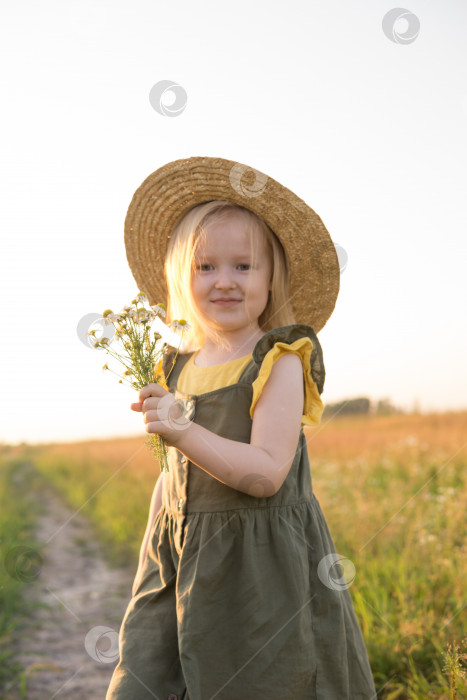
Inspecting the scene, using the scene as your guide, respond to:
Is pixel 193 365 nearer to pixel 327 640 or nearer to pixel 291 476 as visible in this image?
pixel 291 476

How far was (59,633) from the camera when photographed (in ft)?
13.6

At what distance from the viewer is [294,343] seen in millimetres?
2074

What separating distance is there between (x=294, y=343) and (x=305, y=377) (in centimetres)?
13

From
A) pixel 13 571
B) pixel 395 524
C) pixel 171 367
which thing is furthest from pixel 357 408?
pixel 13 571

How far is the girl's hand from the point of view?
178 centimetres

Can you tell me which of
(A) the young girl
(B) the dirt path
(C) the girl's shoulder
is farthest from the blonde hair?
(B) the dirt path

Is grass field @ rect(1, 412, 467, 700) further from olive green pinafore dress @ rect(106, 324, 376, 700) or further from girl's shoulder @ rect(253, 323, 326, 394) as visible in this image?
girl's shoulder @ rect(253, 323, 326, 394)

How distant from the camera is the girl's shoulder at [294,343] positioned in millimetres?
2061

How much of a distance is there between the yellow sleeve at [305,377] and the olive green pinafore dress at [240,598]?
41mm

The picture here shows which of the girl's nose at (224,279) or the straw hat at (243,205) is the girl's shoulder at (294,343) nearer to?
the girl's nose at (224,279)

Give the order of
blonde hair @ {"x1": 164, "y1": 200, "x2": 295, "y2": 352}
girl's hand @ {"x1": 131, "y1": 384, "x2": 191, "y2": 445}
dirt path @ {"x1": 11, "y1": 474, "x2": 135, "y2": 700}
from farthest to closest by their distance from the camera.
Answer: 1. dirt path @ {"x1": 11, "y1": 474, "x2": 135, "y2": 700}
2. blonde hair @ {"x1": 164, "y1": 200, "x2": 295, "y2": 352}
3. girl's hand @ {"x1": 131, "y1": 384, "x2": 191, "y2": 445}

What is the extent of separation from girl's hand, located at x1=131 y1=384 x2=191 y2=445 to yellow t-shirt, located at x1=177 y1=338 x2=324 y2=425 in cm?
31

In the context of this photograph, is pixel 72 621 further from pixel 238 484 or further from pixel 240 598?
pixel 238 484

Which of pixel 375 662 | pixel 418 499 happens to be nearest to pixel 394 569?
pixel 375 662
